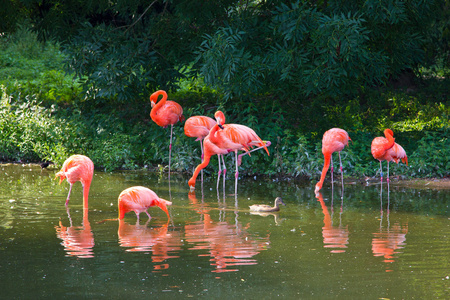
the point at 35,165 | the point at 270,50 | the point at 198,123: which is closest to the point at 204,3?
the point at 270,50

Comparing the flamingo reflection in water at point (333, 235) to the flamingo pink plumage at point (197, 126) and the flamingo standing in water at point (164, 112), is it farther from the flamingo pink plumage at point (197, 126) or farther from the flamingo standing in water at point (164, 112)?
the flamingo standing in water at point (164, 112)

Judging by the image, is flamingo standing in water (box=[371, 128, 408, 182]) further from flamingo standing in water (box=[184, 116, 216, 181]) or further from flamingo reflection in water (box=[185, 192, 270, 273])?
flamingo reflection in water (box=[185, 192, 270, 273])

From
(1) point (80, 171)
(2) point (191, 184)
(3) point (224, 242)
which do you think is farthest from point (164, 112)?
(3) point (224, 242)

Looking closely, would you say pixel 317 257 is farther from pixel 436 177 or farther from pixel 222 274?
pixel 436 177

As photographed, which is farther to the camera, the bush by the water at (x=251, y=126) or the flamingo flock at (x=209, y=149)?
the bush by the water at (x=251, y=126)

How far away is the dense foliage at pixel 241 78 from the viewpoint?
8836mm

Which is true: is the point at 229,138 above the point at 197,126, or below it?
below

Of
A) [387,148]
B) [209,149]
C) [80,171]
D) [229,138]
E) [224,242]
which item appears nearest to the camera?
[224,242]

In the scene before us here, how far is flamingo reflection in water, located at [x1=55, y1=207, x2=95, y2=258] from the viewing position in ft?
16.9

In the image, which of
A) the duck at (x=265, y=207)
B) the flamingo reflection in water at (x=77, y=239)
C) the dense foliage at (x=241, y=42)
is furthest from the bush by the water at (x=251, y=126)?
the flamingo reflection in water at (x=77, y=239)

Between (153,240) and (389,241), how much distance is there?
2232 millimetres

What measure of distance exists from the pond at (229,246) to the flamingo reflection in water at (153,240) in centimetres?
1

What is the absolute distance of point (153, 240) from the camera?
5605mm

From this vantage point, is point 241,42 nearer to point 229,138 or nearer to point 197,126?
point 197,126
